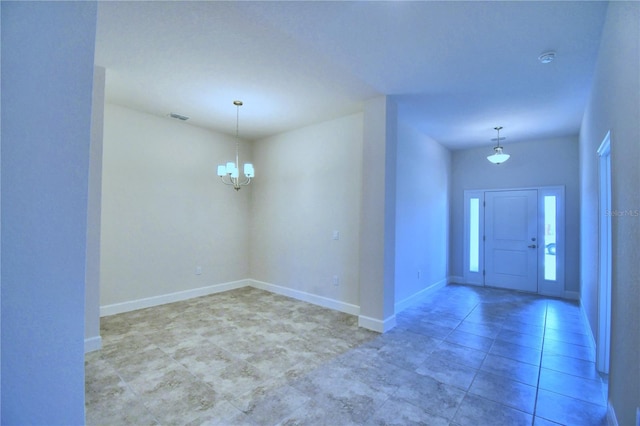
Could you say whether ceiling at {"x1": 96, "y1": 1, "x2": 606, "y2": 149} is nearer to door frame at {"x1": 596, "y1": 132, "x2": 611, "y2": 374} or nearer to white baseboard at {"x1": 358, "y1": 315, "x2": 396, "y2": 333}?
door frame at {"x1": 596, "y1": 132, "x2": 611, "y2": 374}

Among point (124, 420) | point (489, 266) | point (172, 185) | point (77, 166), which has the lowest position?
point (124, 420)

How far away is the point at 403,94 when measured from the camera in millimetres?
3607

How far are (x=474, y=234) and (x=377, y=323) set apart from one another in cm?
389

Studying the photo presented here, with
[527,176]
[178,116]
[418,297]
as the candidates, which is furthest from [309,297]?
[527,176]

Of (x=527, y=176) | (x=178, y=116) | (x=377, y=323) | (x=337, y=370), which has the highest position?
(x=178, y=116)

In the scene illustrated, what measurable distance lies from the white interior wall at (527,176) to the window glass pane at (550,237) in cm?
19

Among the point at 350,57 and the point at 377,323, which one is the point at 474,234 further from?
the point at 350,57

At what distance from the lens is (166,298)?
4535mm

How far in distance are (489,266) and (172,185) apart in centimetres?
625

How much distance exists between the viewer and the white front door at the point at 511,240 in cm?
559

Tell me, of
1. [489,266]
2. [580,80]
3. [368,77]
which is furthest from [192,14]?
[489,266]

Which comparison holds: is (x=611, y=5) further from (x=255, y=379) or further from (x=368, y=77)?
(x=255, y=379)

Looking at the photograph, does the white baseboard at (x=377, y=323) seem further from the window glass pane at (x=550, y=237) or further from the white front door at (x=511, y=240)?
the window glass pane at (x=550, y=237)

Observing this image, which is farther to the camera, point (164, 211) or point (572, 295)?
point (572, 295)
